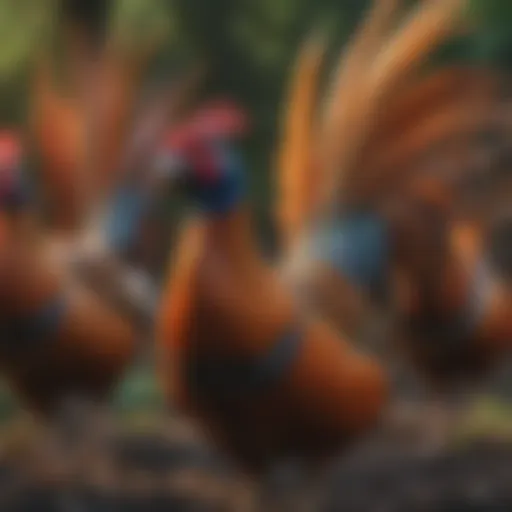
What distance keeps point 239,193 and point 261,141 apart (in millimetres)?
131

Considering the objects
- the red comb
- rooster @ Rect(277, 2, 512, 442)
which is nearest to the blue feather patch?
rooster @ Rect(277, 2, 512, 442)

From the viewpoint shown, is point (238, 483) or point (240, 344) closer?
point (240, 344)

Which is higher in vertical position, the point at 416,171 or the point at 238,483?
the point at 416,171

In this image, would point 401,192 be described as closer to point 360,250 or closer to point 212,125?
point 360,250

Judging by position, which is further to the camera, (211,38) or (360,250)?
(211,38)

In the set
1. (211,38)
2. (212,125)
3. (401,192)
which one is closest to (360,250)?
(401,192)

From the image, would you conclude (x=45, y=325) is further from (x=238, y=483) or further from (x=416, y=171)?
(x=416, y=171)

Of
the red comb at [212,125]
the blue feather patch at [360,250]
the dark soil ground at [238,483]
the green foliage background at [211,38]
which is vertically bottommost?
the dark soil ground at [238,483]

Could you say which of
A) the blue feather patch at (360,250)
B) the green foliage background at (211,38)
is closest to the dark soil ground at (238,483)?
the green foliage background at (211,38)

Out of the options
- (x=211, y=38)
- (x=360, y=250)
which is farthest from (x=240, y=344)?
(x=211, y=38)

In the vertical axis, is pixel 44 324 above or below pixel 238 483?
above

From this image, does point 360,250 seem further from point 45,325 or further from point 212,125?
point 45,325

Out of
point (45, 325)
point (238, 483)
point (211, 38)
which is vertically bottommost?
point (238, 483)

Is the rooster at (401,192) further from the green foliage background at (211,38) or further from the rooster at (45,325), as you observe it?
the rooster at (45,325)
